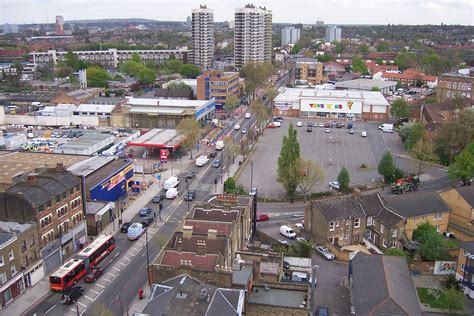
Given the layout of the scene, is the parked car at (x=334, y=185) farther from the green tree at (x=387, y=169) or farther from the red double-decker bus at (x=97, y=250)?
the red double-decker bus at (x=97, y=250)

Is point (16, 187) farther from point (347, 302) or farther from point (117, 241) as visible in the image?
point (347, 302)

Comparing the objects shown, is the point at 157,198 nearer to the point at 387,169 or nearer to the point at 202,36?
the point at 387,169

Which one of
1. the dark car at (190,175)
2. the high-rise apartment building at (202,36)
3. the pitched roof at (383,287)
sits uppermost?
the high-rise apartment building at (202,36)

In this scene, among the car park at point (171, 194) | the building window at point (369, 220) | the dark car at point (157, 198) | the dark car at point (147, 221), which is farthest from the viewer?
the car park at point (171, 194)

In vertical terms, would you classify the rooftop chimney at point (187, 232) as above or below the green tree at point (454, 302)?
above

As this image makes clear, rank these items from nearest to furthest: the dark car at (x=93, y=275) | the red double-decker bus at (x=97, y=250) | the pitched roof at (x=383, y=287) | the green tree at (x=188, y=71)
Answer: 1. the pitched roof at (x=383, y=287)
2. the dark car at (x=93, y=275)
3. the red double-decker bus at (x=97, y=250)
4. the green tree at (x=188, y=71)

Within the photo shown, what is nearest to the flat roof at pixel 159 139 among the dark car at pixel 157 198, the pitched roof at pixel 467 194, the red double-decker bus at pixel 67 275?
the dark car at pixel 157 198

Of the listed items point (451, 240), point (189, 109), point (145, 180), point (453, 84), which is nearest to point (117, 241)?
point (145, 180)

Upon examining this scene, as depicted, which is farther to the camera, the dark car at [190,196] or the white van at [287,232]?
the dark car at [190,196]
